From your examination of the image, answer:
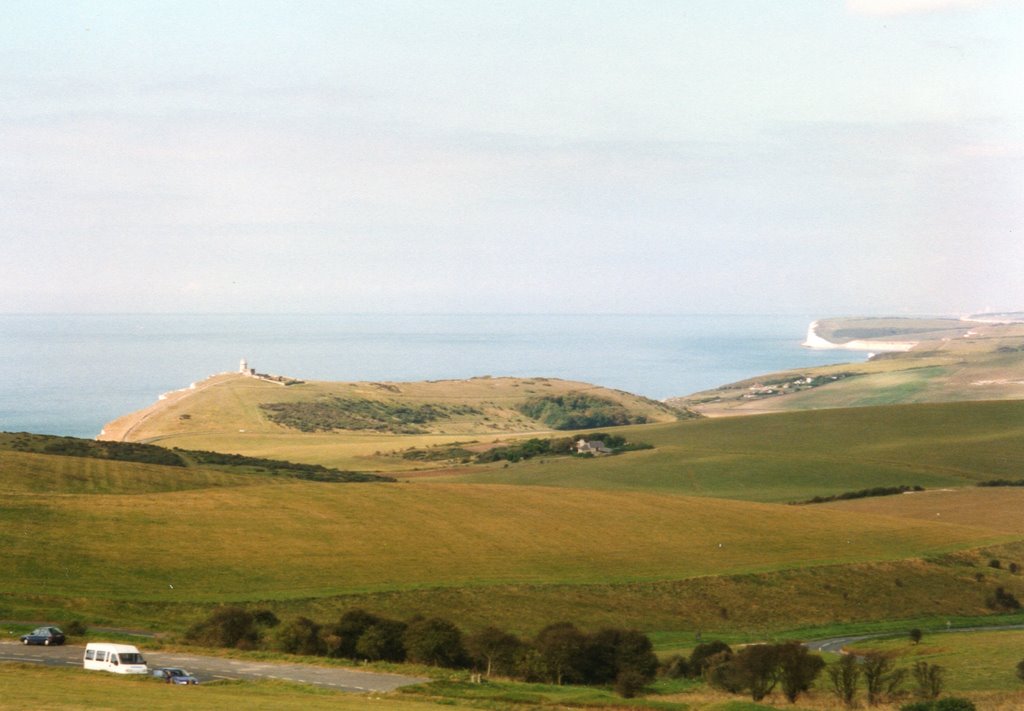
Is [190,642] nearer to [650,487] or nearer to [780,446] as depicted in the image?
[650,487]

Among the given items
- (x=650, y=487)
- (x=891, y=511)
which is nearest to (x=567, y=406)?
(x=650, y=487)

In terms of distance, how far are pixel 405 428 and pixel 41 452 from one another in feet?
294

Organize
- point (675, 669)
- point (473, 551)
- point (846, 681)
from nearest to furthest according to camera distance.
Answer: point (846, 681) → point (675, 669) → point (473, 551)

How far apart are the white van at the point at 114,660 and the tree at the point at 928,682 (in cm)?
2069

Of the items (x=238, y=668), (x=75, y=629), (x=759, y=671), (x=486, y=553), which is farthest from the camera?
(x=486, y=553)

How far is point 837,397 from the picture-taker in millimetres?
194500

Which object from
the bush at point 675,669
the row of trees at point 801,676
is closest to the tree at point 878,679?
the row of trees at point 801,676

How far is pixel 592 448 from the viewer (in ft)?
384

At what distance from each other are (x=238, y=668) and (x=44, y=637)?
6468mm

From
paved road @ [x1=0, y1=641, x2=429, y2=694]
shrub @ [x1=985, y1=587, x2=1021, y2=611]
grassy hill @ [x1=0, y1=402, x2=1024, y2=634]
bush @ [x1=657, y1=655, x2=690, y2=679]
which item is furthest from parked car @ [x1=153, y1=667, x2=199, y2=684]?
shrub @ [x1=985, y1=587, x2=1021, y2=611]

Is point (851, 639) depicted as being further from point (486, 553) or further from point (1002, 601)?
point (486, 553)

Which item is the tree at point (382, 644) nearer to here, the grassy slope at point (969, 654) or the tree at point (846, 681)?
the tree at point (846, 681)

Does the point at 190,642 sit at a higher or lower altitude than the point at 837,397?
lower

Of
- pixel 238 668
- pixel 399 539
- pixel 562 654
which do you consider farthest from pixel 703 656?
pixel 399 539
